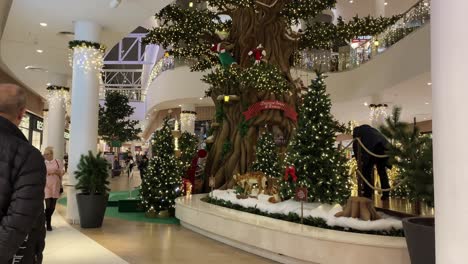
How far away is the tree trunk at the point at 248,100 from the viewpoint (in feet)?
34.9

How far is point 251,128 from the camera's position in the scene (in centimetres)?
1068

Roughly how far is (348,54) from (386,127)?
13.3 meters

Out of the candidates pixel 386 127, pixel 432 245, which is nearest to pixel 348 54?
pixel 386 127

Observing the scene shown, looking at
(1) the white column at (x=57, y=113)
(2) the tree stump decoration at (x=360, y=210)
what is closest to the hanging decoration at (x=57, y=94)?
(1) the white column at (x=57, y=113)

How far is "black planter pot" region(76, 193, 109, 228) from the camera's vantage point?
7.70m

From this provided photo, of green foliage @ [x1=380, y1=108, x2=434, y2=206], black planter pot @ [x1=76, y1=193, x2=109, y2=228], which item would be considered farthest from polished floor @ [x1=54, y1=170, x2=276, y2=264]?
green foliage @ [x1=380, y1=108, x2=434, y2=206]

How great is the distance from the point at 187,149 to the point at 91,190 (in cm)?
433

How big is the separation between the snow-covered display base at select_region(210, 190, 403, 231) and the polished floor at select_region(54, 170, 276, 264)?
944 mm

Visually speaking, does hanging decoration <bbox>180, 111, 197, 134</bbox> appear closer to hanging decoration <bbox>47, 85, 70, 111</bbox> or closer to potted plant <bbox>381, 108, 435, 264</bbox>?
hanging decoration <bbox>47, 85, 70, 111</bbox>

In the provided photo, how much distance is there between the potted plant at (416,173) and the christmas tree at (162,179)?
19.9ft

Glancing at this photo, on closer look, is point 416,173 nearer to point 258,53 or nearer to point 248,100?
point 258,53

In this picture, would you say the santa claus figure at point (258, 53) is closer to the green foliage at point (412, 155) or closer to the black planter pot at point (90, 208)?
the black planter pot at point (90, 208)

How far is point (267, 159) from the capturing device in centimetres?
978

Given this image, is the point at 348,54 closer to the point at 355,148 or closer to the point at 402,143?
the point at 355,148
